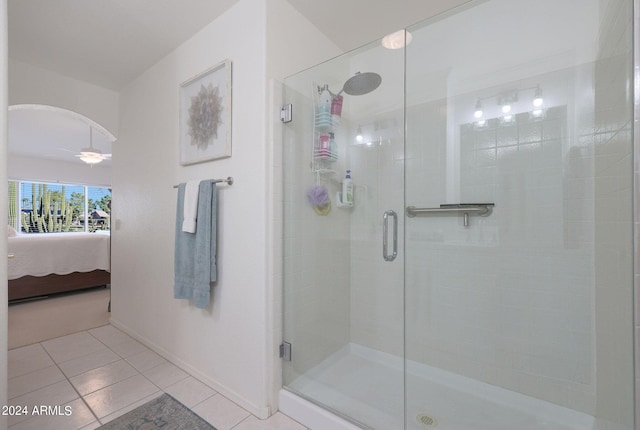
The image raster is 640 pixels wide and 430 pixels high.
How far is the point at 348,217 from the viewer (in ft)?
6.61

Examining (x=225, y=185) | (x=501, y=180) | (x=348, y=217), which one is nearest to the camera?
(x=501, y=180)

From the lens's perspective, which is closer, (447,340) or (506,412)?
(506,412)

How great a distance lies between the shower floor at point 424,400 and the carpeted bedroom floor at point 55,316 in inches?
97.3

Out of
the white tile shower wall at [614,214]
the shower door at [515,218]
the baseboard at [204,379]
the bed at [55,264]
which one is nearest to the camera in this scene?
the white tile shower wall at [614,214]

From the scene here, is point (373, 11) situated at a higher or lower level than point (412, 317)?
higher

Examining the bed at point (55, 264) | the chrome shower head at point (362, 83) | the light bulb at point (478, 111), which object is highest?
the chrome shower head at point (362, 83)

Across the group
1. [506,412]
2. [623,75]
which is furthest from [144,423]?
[623,75]

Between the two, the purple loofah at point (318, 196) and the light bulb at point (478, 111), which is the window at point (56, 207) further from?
the light bulb at point (478, 111)

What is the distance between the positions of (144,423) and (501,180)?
2.39 m

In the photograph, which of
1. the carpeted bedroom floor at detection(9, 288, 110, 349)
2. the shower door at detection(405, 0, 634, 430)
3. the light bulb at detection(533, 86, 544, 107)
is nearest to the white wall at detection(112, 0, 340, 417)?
the carpeted bedroom floor at detection(9, 288, 110, 349)

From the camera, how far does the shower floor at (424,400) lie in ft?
4.60

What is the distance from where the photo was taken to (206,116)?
6.01 ft

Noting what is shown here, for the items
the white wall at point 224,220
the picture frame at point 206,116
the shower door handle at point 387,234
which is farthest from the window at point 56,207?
the shower door handle at point 387,234

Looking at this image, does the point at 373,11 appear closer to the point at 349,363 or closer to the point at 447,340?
the point at 447,340
